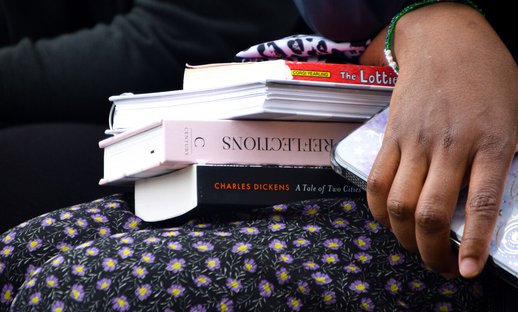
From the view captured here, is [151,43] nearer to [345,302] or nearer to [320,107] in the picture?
[320,107]

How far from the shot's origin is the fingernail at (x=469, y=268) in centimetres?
66

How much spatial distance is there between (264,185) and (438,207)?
0.79ft

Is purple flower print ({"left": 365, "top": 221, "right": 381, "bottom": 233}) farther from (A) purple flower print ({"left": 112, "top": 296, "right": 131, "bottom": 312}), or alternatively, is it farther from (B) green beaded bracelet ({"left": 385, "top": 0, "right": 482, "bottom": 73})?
(A) purple flower print ({"left": 112, "top": 296, "right": 131, "bottom": 312})

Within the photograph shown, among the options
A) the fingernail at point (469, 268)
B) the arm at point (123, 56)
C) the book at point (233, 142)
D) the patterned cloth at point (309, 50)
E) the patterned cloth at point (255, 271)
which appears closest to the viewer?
the fingernail at point (469, 268)

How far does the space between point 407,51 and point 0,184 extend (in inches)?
26.5

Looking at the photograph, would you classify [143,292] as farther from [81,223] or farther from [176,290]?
[81,223]

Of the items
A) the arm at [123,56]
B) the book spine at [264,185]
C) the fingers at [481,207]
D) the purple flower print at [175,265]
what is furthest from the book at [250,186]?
the arm at [123,56]

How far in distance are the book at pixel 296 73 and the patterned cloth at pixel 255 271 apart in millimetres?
150

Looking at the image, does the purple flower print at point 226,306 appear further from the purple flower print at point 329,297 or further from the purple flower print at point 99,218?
the purple flower print at point 99,218

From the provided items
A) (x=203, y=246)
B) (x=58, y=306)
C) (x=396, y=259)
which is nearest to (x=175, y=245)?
(x=203, y=246)

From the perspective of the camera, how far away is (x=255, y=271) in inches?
30.5

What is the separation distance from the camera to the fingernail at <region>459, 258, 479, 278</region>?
2.17 feet

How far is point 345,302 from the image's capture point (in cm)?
78

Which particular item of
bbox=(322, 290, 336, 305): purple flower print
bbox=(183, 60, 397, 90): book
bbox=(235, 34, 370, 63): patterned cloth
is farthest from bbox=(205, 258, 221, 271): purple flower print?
bbox=(235, 34, 370, 63): patterned cloth
